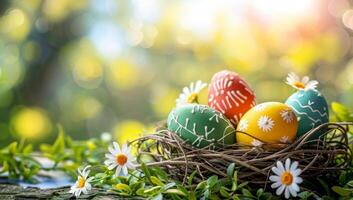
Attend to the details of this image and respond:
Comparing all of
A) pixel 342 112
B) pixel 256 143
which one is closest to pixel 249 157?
pixel 256 143

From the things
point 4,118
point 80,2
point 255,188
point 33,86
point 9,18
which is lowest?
point 255,188

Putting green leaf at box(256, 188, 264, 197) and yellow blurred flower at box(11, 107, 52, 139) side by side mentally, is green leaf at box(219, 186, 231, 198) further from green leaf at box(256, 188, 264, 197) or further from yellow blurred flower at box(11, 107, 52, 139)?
yellow blurred flower at box(11, 107, 52, 139)

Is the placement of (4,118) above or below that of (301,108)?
above

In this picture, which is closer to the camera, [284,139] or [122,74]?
[284,139]

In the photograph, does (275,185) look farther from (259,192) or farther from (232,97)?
(232,97)

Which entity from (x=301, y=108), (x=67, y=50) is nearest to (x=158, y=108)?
(x=67, y=50)

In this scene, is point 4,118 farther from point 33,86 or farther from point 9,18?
point 9,18
